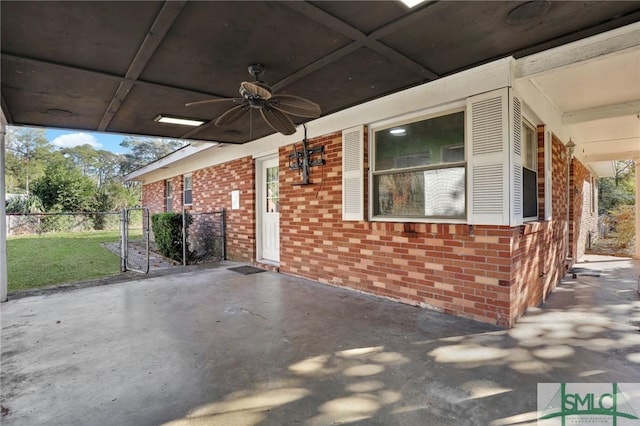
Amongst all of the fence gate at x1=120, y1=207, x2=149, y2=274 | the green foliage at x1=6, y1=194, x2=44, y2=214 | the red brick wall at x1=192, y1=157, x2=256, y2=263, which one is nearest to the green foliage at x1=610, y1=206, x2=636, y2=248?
the red brick wall at x1=192, y1=157, x2=256, y2=263

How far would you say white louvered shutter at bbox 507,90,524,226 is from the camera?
10.1 feet

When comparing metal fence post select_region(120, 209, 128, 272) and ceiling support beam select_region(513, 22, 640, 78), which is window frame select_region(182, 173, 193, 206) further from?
ceiling support beam select_region(513, 22, 640, 78)

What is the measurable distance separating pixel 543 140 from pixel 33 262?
10.6 m

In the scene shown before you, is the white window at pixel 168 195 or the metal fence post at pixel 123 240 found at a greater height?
the white window at pixel 168 195

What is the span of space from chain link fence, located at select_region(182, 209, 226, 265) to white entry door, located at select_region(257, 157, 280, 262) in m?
1.48

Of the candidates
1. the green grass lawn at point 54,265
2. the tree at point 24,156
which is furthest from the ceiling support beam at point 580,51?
the tree at point 24,156

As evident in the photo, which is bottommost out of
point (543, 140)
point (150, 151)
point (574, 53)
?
point (543, 140)

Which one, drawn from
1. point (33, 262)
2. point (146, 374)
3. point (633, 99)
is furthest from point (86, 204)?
point (633, 99)

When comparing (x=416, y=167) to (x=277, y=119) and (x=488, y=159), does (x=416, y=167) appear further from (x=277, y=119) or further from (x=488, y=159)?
(x=277, y=119)

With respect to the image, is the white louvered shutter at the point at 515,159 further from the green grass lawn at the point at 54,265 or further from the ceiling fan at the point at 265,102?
the green grass lawn at the point at 54,265

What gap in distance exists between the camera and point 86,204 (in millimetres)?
18016

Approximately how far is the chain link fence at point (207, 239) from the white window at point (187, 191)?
1.49 m

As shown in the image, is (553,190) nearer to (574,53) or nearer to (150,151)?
(574,53)

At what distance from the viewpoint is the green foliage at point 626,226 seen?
8.87 metres
